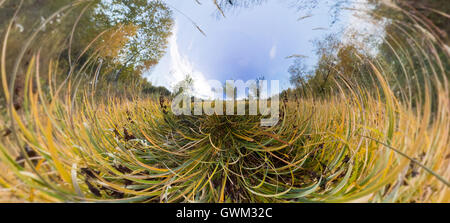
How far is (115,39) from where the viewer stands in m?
0.38

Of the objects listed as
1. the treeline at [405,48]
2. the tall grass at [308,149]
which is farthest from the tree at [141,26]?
the treeline at [405,48]

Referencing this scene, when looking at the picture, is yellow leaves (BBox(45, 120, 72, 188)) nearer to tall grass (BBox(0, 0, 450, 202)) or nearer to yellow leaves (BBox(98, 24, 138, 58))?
tall grass (BBox(0, 0, 450, 202))

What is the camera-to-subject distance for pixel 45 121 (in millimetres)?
179

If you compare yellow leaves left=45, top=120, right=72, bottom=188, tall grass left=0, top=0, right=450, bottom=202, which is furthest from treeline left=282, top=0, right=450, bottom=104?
yellow leaves left=45, top=120, right=72, bottom=188

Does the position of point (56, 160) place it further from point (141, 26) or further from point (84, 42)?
point (141, 26)

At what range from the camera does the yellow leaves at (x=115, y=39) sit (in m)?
0.34

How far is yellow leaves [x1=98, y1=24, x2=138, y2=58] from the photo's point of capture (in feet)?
1.12

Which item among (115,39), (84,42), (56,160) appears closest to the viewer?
(56,160)

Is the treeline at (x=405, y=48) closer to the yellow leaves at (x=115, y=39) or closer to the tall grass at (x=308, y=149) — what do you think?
the tall grass at (x=308, y=149)

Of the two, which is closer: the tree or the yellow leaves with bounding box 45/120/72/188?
the yellow leaves with bounding box 45/120/72/188

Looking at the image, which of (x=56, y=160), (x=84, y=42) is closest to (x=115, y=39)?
(x=84, y=42)
